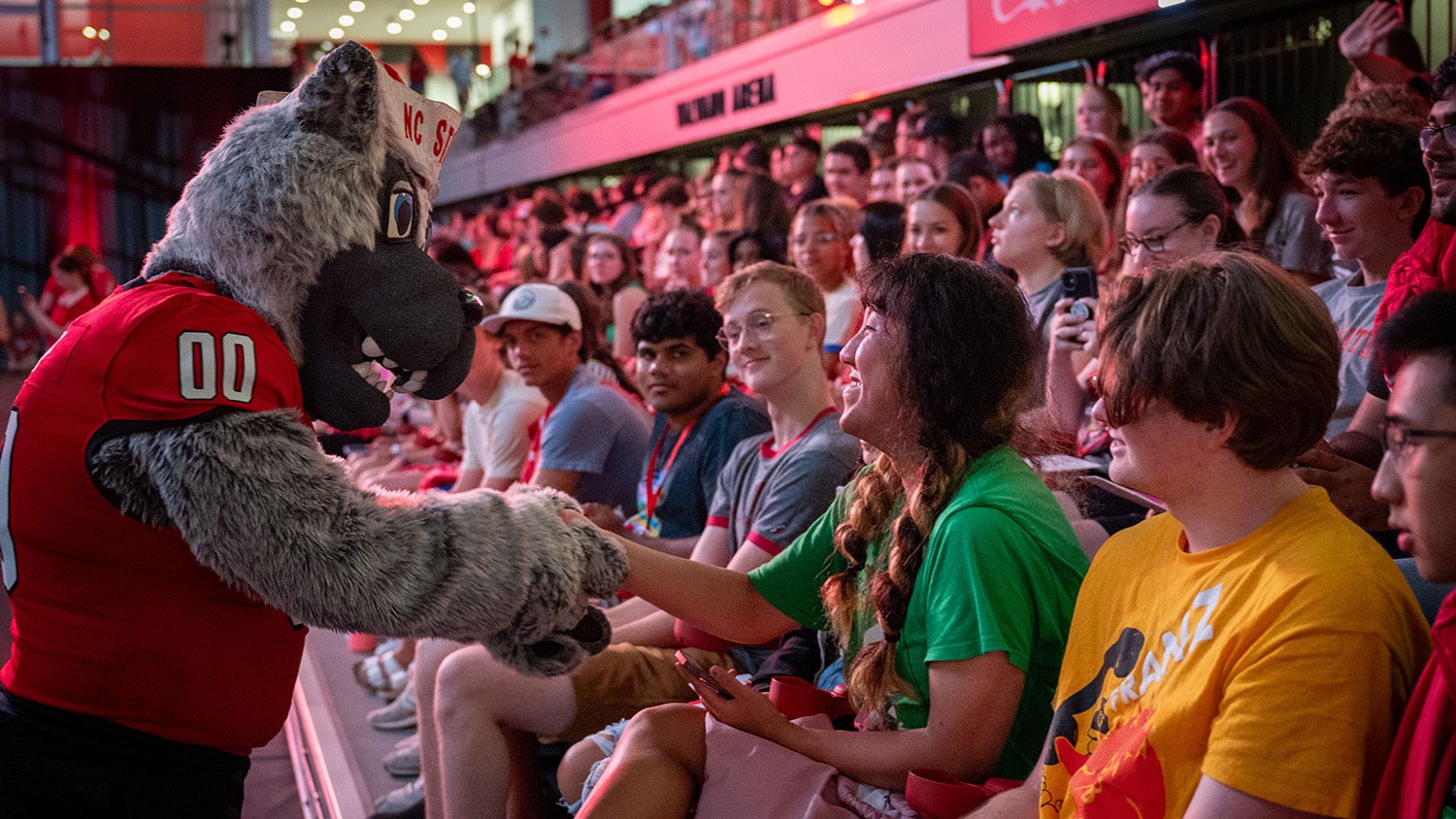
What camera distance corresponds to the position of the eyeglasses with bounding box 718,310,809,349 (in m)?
3.12

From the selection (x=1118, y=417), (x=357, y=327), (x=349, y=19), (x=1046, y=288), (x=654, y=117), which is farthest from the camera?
(x=349, y=19)

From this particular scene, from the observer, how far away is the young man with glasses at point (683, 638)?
2.67m

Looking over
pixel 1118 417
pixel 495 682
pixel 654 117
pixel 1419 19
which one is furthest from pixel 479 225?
pixel 1118 417

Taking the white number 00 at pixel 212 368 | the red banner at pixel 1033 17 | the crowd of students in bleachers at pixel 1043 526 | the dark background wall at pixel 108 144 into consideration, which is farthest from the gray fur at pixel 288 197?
the dark background wall at pixel 108 144

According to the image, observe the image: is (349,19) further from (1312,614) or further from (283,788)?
(1312,614)

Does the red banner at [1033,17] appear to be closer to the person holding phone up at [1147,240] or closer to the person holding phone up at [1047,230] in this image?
the person holding phone up at [1047,230]

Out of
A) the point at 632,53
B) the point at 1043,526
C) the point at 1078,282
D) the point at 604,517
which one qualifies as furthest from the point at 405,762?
the point at 632,53

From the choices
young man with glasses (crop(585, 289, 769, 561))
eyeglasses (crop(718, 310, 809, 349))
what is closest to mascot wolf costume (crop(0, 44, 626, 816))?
eyeglasses (crop(718, 310, 809, 349))

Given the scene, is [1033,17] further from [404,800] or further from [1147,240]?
[404,800]

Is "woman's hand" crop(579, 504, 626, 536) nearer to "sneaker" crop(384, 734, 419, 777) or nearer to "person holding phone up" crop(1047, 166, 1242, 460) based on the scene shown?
"sneaker" crop(384, 734, 419, 777)

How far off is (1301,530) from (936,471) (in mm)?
661

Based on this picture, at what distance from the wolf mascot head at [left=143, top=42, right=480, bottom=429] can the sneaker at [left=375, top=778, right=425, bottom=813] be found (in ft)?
5.60

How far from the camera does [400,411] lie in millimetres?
7832

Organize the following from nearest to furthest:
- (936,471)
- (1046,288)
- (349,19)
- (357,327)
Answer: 1. (357,327)
2. (936,471)
3. (1046,288)
4. (349,19)
